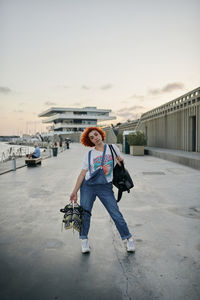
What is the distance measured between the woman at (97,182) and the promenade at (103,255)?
0.35m

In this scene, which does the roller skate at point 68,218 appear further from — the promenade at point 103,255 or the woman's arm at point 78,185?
the promenade at point 103,255

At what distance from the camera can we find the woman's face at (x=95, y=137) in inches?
131

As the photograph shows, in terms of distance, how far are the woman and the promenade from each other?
1.15 ft

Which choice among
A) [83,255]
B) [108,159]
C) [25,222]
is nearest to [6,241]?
[25,222]

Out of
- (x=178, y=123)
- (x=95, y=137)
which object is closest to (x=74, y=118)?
(x=178, y=123)

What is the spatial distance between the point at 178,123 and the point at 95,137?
1702 centimetres

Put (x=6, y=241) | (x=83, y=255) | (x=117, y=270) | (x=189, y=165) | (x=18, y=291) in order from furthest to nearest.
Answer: (x=189, y=165) → (x=6, y=241) → (x=83, y=255) → (x=117, y=270) → (x=18, y=291)

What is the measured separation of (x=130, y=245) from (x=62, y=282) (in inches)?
→ 43.6

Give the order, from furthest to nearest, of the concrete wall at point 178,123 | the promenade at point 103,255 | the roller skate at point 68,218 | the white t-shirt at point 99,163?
the concrete wall at point 178,123 < the white t-shirt at point 99,163 < the roller skate at point 68,218 < the promenade at point 103,255

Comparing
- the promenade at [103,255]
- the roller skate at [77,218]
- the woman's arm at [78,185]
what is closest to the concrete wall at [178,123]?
the promenade at [103,255]

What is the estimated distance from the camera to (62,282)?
2.69 meters

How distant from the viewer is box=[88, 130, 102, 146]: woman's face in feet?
10.9

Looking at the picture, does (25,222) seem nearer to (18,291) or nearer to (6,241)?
(6,241)

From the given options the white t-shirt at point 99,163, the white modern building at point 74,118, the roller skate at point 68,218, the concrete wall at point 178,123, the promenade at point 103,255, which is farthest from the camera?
the white modern building at point 74,118
